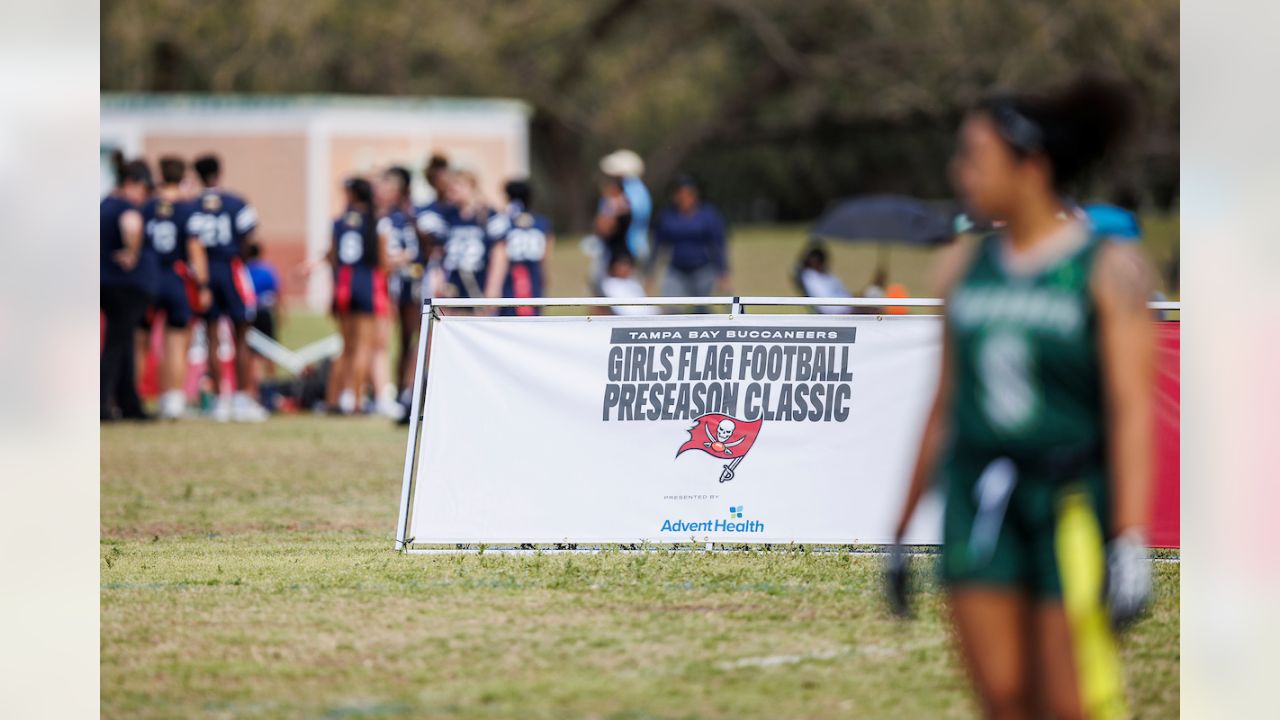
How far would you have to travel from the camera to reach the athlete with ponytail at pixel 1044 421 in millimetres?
4242

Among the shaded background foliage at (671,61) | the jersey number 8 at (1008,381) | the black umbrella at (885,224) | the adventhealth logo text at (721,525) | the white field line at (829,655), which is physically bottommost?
the white field line at (829,655)

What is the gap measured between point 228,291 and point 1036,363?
13.0 meters

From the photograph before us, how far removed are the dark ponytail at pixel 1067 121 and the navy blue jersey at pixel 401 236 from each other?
12612 millimetres

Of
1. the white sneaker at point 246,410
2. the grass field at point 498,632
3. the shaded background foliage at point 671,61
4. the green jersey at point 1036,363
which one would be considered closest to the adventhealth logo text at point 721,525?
the grass field at point 498,632

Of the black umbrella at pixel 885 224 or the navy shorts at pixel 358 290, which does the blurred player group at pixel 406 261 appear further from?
the black umbrella at pixel 885 224

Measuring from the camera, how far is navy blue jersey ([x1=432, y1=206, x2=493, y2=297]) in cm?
1708

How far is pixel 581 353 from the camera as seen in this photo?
8914mm

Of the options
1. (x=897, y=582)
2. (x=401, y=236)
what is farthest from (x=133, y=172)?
(x=897, y=582)

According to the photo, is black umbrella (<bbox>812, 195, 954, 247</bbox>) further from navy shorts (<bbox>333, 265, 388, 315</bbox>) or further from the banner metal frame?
the banner metal frame

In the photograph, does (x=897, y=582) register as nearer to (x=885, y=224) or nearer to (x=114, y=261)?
(x=114, y=261)
